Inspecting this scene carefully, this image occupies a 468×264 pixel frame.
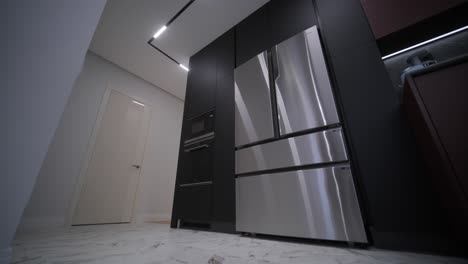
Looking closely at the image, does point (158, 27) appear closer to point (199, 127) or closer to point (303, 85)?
point (199, 127)

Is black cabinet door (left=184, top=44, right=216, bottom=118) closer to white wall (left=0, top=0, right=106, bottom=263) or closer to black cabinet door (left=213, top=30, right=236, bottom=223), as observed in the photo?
black cabinet door (left=213, top=30, right=236, bottom=223)

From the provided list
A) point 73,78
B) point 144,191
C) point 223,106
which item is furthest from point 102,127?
point 73,78

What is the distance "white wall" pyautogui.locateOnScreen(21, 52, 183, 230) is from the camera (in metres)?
2.24

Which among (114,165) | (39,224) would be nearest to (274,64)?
(114,165)

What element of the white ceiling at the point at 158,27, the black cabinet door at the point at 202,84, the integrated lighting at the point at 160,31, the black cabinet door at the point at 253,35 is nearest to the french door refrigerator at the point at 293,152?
the black cabinet door at the point at 253,35

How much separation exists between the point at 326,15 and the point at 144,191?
3.66m

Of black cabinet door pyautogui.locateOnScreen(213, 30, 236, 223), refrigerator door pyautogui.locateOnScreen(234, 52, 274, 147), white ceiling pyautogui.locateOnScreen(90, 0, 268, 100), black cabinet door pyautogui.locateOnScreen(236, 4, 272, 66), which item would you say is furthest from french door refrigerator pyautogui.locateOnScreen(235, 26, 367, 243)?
white ceiling pyautogui.locateOnScreen(90, 0, 268, 100)

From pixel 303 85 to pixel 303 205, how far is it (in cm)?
92

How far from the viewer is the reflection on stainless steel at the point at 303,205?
1.05 metres

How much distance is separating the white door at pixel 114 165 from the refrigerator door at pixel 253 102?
2325 mm

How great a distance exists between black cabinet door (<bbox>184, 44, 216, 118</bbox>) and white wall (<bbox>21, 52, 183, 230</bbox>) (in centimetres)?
151

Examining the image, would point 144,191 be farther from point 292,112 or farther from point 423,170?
point 423,170

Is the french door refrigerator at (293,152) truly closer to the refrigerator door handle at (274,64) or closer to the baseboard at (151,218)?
the refrigerator door handle at (274,64)

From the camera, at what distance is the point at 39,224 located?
208 centimetres
